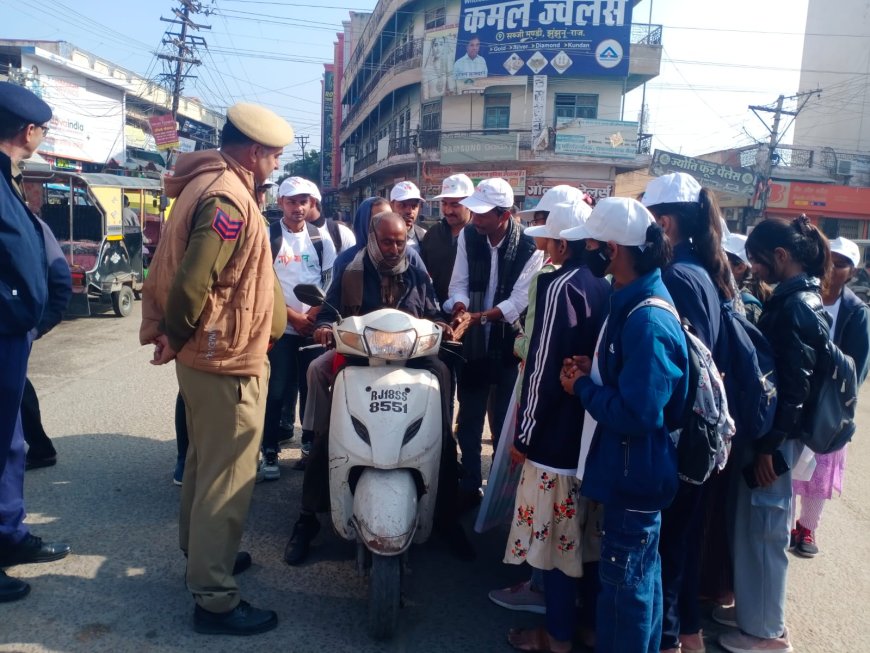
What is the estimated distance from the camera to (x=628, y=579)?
226 cm

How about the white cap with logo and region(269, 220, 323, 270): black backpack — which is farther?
region(269, 220, 323, 270): black backpack

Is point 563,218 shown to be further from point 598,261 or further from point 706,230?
point 706,230

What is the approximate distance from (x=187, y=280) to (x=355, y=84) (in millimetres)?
47905

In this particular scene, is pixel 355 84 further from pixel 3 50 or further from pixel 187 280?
pixel 187 280

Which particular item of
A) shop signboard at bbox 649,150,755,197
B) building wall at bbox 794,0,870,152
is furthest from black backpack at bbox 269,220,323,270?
building wall at bbox 794,0,870,152

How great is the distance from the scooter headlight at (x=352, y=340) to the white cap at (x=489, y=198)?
47.3 inches

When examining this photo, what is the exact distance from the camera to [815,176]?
103ft

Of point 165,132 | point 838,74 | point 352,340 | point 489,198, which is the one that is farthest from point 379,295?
point 838,74

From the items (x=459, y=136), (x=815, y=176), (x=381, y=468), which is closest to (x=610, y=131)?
(x=459, y=136)

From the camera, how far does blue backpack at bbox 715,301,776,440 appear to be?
8.39 feet

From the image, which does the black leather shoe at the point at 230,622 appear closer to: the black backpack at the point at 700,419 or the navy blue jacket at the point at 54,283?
the navy blue jacket at the point at 54,283

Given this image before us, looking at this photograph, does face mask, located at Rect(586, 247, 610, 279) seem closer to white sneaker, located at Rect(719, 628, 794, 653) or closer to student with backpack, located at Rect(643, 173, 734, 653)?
student with backpack, located at Rect(643, 173, 734, 653)

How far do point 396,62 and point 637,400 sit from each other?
34.1m

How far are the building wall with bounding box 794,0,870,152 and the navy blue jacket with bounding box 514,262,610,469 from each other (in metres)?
42.4
